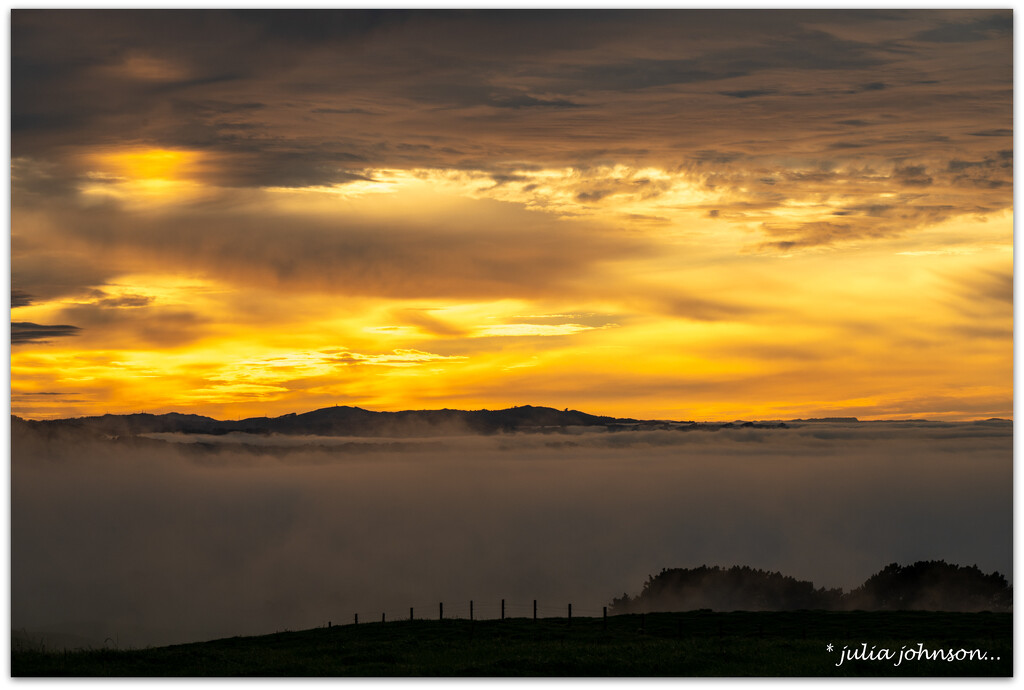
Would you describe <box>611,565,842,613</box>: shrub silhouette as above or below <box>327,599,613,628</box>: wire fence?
below

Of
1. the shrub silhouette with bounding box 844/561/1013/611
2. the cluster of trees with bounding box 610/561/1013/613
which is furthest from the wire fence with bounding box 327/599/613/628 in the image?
the shrub silhouette with bounding box 844/561/1013/611

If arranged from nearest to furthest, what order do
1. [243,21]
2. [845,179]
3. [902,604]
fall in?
[243,21] < [845,179] < [902,604]

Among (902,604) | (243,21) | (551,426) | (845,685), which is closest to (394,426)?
(551,426)

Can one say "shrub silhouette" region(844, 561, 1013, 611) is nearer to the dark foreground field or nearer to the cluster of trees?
the cluster of trees

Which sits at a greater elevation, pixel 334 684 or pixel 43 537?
pixel 43 537

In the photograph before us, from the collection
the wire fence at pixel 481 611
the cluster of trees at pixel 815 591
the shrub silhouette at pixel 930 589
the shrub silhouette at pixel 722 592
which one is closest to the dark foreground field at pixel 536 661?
the wire fence at pixel 481 611

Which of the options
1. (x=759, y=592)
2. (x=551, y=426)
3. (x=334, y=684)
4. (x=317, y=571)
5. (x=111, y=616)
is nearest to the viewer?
(x=334, y=684)

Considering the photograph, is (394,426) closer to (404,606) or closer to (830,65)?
(830,65)

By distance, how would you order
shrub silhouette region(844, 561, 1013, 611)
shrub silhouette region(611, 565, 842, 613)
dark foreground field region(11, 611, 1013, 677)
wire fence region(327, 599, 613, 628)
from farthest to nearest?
shrub silhouette region(611, 565, 842, 613) → shrub silhouette region(844, 561, 1013, 611) → wire fence region(327, 599, 613, 628) → dark foreground field region(11, 611, 1013, 677)

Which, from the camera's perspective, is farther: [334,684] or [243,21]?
[243,21]
